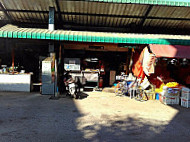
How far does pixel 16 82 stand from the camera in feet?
32.0

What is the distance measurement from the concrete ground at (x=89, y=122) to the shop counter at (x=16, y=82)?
7.78 feet

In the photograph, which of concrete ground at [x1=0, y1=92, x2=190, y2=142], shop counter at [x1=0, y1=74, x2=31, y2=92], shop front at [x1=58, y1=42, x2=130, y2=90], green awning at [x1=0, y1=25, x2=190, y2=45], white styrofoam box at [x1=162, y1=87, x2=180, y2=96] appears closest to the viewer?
concrete ground at [x1=0, y1=92, x2=190, y2=142]

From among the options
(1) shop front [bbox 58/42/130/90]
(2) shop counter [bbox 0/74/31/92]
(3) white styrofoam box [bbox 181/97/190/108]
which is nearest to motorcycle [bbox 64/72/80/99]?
(1) shop front [bbox 58/42/130/90]

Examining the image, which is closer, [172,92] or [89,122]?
[89,122]

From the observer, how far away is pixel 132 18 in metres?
9.45

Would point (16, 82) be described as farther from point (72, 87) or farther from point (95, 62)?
point (95, 62)

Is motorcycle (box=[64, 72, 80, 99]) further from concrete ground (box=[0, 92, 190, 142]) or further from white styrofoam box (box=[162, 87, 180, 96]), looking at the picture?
white styrofoam box (box=[162, 87, 180, 96])

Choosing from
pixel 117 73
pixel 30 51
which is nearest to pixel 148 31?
pixel 117 73

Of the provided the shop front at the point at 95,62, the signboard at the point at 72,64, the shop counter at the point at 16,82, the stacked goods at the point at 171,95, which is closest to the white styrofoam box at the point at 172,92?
the stacked goods at the point at 171,95

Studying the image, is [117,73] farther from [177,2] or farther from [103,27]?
[177,2]

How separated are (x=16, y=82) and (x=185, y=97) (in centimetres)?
1002

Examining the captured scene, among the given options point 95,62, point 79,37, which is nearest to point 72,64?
point 95,62

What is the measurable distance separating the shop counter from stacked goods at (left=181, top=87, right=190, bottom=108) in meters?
9.09

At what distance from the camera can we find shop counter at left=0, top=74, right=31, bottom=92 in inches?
380
